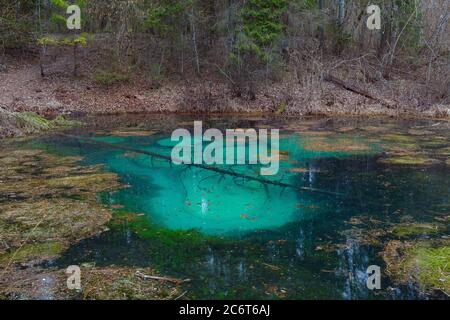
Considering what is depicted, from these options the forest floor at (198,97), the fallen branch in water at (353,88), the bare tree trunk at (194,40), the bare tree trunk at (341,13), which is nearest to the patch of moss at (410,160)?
the forest floor at (198,97)

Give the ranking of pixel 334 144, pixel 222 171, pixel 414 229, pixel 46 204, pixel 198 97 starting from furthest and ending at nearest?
pixel 198 97
pixel 334 144
pixel 222 171
pixel 46 204
pixel 414 229

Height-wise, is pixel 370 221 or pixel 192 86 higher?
pixel 192 86

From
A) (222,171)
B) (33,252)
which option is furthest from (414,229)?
(33,252)

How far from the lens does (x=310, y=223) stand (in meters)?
7.39

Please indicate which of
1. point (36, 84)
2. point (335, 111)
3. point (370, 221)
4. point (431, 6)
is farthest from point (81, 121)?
point (431, 6)

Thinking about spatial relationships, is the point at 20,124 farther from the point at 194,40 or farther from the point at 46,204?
the point at 194,40

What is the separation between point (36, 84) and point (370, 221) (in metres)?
19.0

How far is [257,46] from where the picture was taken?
20.2 meters

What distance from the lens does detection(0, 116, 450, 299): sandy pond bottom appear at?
5551 mm

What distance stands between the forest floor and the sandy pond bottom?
7.08 m

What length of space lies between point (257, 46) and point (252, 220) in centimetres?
1412

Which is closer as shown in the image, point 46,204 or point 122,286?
point 122,286
